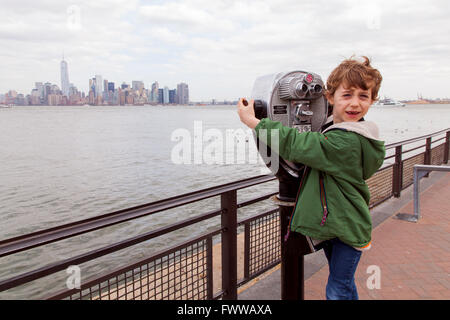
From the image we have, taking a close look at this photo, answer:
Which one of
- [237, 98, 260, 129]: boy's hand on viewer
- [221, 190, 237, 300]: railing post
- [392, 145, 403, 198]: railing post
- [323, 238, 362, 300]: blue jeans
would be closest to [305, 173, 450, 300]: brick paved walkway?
[221, 190, 237, 300]: railing post

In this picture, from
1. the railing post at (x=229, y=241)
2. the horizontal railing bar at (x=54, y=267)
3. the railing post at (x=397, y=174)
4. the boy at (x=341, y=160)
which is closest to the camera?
the horizontal railing bar at (x=54, y=267)

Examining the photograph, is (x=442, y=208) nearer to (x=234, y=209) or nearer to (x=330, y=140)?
(x=234, y=209)

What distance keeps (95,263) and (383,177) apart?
5.42m

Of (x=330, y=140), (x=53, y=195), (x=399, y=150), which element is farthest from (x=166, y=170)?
(x=330, y=140)

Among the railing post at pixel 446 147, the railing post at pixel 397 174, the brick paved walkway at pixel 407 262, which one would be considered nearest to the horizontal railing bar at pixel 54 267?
the brick paved walkway at pixel 407 262

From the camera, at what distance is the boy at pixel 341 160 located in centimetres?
157

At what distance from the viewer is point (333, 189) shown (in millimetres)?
1658

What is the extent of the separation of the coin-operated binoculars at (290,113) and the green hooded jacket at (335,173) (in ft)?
0.31

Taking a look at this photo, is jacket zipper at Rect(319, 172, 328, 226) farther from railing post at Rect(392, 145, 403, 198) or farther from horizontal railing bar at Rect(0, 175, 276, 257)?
railing post at Rect(392, 145, 403, 198)

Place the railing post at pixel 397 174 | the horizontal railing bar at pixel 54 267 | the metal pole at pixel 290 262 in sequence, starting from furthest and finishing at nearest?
the railing post at pixel 397 174 < the metal pole at pixel 290 262 < the horizontal railing bar at pixel 54 267

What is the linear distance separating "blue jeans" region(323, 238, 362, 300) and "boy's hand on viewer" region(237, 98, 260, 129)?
68 cm

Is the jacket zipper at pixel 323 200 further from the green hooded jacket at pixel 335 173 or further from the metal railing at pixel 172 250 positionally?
the metal railing at pixel 172 250

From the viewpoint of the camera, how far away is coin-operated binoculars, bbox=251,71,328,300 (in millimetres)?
1701

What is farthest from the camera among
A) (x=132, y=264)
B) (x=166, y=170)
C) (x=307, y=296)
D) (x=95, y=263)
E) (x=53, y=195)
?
(x=166, y=170)
